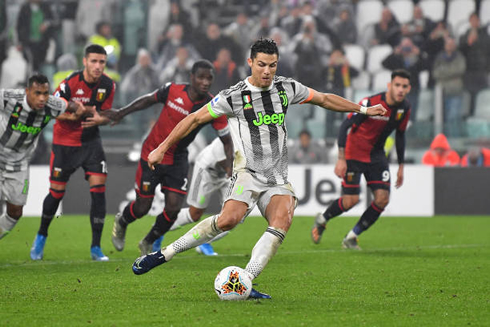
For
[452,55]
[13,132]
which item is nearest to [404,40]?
[452,55]

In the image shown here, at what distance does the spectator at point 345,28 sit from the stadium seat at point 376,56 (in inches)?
24.3

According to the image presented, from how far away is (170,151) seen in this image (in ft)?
31.5

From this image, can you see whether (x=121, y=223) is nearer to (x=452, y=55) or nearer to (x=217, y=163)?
(x=217, y=163)

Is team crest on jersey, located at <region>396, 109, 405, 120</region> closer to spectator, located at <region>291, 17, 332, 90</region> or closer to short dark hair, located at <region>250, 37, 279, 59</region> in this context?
short dark hair, located at <region>250, 37, 279, 59</region>

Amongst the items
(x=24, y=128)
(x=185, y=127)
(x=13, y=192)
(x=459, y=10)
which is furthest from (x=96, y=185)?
(x=459, y=10)

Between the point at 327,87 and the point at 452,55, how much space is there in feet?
10.2

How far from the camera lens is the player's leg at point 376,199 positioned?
424 inches

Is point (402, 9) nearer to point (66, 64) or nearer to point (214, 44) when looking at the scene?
point (214, 44)

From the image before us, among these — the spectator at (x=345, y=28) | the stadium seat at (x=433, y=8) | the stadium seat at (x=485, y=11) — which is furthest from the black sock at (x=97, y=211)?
the stadium seat at (x=485, y=11)

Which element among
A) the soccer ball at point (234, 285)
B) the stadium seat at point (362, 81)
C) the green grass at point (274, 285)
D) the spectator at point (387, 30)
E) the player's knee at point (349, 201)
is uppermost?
the spectator at point (387, 30)

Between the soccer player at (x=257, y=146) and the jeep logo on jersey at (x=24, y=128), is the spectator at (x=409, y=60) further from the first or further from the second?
the soccer player at (x=257, y=146)

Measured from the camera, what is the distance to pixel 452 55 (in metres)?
19.6

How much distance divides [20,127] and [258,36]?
473 inches

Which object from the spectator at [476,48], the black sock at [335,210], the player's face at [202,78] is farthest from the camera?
the spectator at [476,48]
